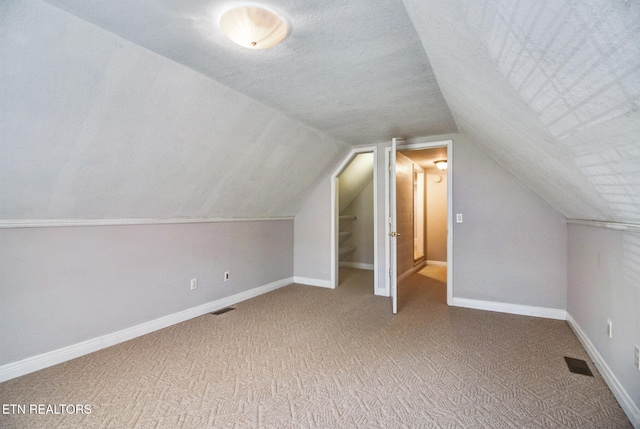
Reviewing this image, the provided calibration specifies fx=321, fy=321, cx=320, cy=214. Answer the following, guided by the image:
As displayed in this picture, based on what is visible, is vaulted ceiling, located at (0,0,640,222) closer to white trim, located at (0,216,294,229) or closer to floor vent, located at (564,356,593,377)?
white trim, located at (0,216,294,229)

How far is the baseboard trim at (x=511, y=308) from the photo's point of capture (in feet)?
11.2

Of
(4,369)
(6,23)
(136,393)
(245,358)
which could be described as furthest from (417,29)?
(4,369)

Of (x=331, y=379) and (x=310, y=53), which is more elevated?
(x=310, y=53)

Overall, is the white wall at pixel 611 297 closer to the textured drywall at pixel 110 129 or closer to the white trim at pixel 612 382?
the white trim at pixel 612 382

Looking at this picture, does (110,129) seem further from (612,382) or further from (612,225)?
(612,382)

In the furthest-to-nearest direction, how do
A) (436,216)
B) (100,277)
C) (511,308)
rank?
(436,216)
(511,308)
(100,277)

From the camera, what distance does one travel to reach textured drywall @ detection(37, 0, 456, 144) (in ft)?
5.28

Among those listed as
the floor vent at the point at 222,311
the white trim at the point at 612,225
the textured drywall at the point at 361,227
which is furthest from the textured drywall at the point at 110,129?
the textured drywall at the point at 361,227

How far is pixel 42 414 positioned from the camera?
1.76 meters

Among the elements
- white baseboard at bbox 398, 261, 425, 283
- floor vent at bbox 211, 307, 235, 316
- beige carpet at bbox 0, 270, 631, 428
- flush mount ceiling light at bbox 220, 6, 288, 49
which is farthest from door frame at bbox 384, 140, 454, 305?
flush mount ceiling light at bbox 220, 6, 288, 49

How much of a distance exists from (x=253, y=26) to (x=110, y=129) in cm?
123

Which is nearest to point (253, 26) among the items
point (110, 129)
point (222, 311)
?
point (110, 129)

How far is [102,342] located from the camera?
2615 millimetres

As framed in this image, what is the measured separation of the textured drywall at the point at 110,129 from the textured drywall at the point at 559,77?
162 cm
